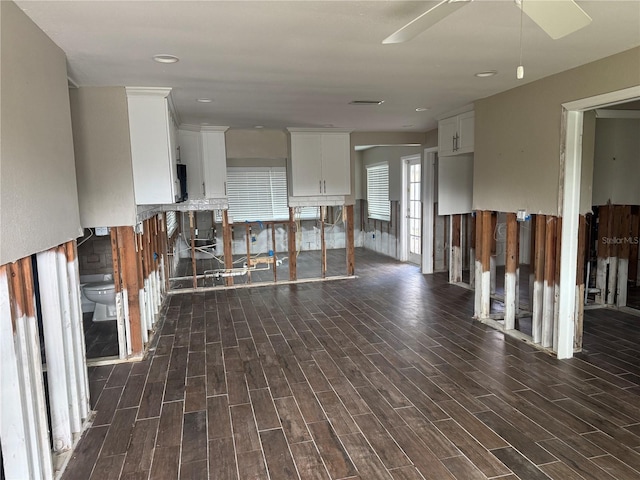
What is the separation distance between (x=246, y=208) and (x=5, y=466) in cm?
786

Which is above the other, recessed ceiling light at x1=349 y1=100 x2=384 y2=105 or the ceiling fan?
recessed ceiling light at x1=349 y1=100 x2=384 y2=105

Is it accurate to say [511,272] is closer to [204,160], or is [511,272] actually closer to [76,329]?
[76,329]

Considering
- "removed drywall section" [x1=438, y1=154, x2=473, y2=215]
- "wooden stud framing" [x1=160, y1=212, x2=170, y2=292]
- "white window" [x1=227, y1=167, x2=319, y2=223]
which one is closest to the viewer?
"wooden stud framing" [x1=160, y1=212, x2=170, y2=292]

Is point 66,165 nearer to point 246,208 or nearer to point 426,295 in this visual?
point 426,295

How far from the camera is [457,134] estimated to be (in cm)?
512

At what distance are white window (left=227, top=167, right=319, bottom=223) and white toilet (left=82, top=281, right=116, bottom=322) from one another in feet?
16.0

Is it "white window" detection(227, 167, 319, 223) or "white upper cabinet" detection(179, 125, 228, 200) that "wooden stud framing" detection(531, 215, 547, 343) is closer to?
"white upper cabinet" detection(179, 125, 228, 200)

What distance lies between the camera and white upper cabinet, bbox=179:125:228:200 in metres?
5.90

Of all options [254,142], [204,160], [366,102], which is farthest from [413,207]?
[204,160]

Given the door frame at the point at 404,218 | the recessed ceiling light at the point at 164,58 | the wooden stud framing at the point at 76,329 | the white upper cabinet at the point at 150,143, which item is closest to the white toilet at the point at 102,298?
the white upper cabinet at the point at 150,143

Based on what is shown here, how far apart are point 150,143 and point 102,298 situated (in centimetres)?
202

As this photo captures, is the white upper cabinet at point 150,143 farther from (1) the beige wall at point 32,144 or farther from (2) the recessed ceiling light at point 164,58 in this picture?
(1) the beige wall at point 32,144

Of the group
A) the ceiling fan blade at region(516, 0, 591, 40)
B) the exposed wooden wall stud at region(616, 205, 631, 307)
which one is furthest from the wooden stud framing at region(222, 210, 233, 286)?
the exposed wooden wall stud at region(616, 205, 631, 307)
